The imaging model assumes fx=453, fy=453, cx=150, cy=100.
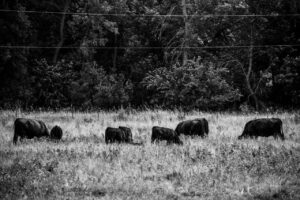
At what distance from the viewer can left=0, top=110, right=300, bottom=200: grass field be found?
25.0 ft

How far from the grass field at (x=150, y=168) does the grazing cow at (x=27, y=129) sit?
44cm

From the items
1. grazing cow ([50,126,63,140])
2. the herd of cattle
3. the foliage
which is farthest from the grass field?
the foliage

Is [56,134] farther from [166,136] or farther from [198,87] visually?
[198,87]

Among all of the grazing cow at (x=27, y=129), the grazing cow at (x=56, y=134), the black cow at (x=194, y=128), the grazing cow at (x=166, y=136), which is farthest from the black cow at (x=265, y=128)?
the grazing cow at (x=27, y=129)

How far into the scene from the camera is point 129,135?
519 inches

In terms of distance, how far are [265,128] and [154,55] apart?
Result: 1070 inches

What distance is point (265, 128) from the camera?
535 inches

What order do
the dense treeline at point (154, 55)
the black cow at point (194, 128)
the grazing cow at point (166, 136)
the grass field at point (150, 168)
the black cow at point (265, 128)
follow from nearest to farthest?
the grass field at point (150, 168), the grazing cow at point (166, 136), the black cow at point (265, 128), the black cow at point (194, 128), the dense treeline at point (154, 55)

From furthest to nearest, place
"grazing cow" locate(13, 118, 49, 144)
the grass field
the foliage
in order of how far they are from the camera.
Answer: the foliage < "grazing cow" locate(13, 118, 49, 144) < the grass field

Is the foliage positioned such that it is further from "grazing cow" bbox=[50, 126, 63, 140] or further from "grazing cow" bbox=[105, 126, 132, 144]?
"grazing cow" bbox=[50, 126, 63, 140]

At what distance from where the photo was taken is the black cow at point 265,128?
44.3 ft

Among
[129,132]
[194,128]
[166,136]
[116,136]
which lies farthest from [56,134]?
[194,128]

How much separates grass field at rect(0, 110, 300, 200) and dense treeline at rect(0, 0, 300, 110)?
54.3 ft

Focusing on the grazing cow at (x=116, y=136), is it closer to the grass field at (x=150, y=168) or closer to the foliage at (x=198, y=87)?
the grass field at (x=150, y=168)
